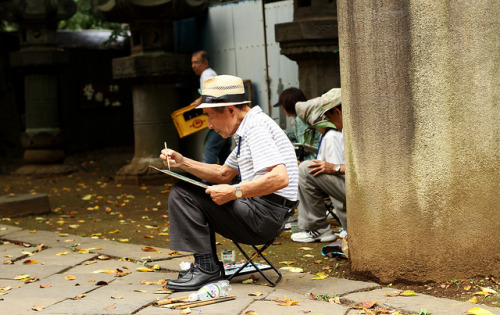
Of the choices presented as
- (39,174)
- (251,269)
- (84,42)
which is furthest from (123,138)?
(251,269)

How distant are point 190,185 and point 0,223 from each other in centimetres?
407

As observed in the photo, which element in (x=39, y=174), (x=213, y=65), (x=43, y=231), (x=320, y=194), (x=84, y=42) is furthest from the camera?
(x=84, y=42)

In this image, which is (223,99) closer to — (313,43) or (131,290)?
(131,290)

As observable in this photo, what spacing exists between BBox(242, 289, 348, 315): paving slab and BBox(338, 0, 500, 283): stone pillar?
63cm

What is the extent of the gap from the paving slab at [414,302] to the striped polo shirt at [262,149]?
0.78 m

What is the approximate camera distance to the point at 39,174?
42.8 feet

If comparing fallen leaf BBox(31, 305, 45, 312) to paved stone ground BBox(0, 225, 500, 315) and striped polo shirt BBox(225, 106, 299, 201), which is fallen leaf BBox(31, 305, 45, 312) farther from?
striped polo shirt BBox(225, 106, 299, 201)

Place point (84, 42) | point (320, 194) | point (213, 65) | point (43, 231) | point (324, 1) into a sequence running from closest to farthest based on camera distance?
1. point (320, 194)
2. point (43, 231)
3. point (324, 1)
4. point (213, 65)
5. point (84, 42)

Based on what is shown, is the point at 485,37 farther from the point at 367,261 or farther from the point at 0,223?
the point at 0,223

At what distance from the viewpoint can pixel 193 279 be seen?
4.71m

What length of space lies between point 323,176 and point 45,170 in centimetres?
805

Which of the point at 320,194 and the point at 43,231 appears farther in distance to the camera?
the point at 43,231

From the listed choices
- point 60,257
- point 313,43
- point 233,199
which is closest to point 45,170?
point 313,43

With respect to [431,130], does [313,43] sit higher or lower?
higher
